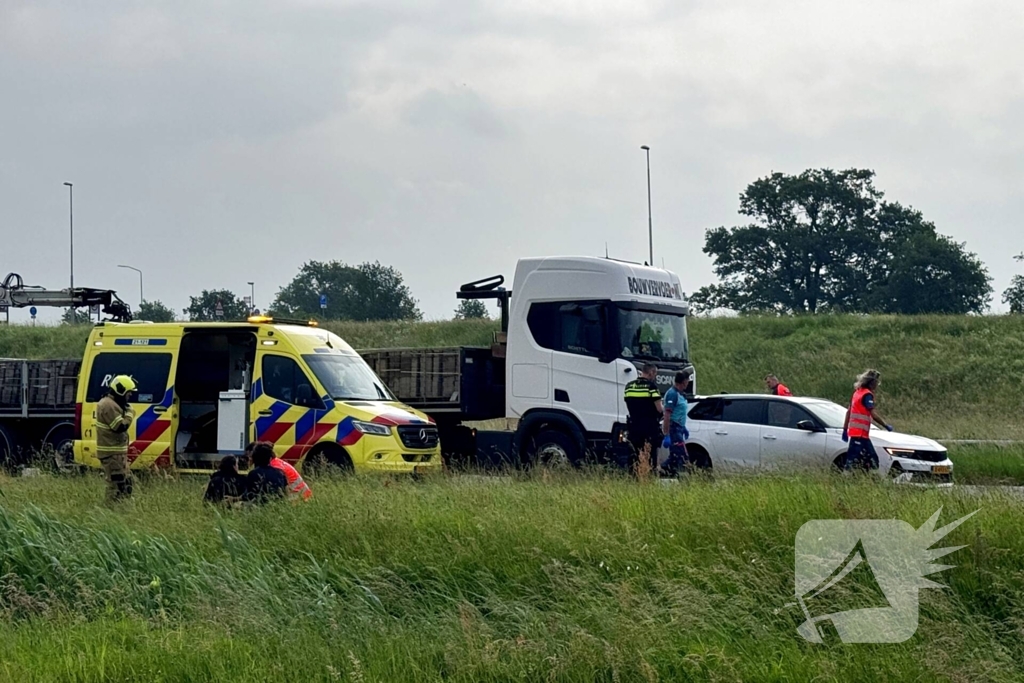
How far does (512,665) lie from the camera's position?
686cm

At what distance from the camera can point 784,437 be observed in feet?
54.1

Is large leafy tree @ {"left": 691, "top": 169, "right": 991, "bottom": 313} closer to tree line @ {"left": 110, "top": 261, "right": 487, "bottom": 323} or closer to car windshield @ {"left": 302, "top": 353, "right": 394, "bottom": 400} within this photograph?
tree line @ {"left": 110, "top": 261, "right": 487, "bottom": 323}

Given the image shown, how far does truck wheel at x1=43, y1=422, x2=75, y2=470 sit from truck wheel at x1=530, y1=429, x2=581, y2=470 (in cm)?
744

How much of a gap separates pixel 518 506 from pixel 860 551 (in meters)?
3.10

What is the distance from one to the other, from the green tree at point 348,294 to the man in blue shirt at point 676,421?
172 ft

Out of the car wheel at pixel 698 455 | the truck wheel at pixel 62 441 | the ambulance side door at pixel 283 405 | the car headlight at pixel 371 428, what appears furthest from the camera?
the truck wheel at pixel 62 441

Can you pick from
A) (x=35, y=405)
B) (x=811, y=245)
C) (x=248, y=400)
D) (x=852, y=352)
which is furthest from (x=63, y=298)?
(x=811, y=245)

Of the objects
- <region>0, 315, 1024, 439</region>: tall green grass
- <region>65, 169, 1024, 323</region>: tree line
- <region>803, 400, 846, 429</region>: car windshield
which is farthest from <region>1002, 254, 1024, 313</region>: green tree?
<region>803, 400, 846, 429</region>: car windshield

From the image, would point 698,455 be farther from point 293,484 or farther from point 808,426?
point 293,484

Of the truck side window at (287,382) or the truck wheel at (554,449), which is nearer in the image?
the truck side window at (287,382)

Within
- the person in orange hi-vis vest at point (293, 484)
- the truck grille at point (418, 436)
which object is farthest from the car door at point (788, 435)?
the person in orange hi-vis vest at point (293, 484)

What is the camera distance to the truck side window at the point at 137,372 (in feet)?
54.1

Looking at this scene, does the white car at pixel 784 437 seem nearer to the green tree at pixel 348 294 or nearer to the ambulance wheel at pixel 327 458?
the ambulance wheel at pixel 327 458

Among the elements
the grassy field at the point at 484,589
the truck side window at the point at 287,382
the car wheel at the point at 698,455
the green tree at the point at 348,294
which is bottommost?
the grassy field at the point at 484,589
